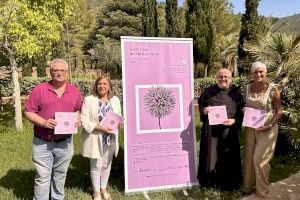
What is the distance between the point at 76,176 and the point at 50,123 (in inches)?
98.5

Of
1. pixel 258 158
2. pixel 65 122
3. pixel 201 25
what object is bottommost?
pixel 258 158

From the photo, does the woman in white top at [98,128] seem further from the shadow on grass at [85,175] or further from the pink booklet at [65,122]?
the shadow on grass at [85,175]

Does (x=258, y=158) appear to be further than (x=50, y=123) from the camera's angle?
Yes

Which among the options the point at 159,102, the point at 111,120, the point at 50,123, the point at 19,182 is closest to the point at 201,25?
the point at 159,102

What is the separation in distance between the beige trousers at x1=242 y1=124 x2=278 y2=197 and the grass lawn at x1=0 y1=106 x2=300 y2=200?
0.36 m

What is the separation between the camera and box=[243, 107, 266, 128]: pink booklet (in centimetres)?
524

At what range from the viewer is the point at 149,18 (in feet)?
89.9

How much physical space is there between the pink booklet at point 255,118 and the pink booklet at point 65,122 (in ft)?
7.18

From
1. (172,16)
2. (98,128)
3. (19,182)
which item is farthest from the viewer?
(172,16)

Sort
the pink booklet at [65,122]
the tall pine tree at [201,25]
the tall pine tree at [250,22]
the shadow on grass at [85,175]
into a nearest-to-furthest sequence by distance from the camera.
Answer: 1. the pink booklet at [65,122]
2. the shadow on grass at [85,175]
3. the tall pine tree at [250,22]
4. the tall pine tree at [201,25]

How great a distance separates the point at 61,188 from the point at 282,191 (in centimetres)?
319

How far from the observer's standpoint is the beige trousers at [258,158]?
5359 millimetres

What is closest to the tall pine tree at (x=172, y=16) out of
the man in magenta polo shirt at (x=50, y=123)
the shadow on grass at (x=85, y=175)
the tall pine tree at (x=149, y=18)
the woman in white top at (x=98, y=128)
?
the tall pine tree at (x=149, y=18)

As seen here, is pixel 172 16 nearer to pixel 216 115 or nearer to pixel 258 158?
pixel 216 115
